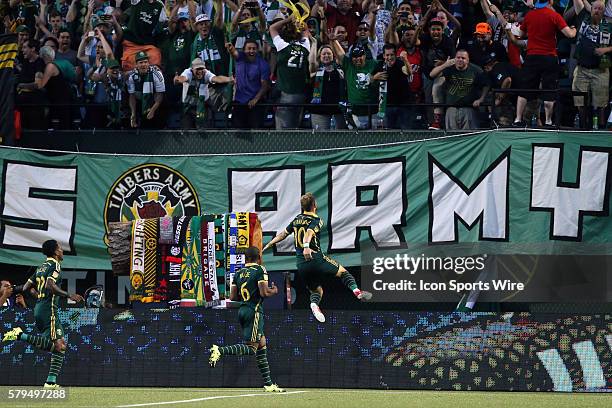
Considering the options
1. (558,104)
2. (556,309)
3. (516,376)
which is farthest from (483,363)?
(558,104)

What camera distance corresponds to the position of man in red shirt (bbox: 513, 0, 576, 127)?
19.8 metres

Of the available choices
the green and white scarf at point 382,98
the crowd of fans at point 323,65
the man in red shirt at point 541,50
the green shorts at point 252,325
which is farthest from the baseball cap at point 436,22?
the green shorts at point 252,325

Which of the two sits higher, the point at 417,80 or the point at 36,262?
the point at 417,80

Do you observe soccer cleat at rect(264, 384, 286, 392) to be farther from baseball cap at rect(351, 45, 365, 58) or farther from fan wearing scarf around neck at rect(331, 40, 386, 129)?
baseball cap at rect(351, 45, 365, 58)

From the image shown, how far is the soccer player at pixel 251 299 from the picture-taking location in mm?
16094

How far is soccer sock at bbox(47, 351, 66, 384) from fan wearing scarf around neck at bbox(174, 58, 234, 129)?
520cm

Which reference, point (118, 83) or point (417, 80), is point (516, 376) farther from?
point (118, 83)

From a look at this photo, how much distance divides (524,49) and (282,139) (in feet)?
13.0

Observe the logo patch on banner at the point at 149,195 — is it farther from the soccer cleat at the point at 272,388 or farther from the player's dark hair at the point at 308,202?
the soccer cleat at the point at 272,388

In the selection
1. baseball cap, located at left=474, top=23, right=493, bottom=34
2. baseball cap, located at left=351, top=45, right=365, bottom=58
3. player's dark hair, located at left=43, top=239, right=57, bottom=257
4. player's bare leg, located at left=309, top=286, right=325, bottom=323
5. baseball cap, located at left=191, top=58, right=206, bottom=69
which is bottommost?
player's bare leg, located at left=309, top=286, right=325, bottom=323

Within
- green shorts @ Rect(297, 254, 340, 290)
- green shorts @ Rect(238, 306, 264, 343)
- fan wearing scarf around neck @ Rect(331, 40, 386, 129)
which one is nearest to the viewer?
green shorts @ Rect(238, 306, 264, 343)

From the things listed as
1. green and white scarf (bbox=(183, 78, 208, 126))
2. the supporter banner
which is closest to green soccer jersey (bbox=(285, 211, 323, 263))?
green and white scarf (bbox=(183, 78, 208, 126))

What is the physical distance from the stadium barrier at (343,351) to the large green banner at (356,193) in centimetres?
238

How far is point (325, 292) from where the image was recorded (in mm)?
21000
